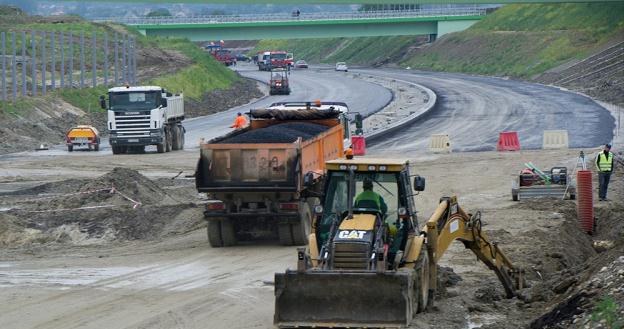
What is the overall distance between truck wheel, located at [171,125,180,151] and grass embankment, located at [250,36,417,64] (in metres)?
95.5

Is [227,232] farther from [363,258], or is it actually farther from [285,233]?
[363,258]

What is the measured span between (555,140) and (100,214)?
24.6 m

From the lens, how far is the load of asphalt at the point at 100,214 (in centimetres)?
2733

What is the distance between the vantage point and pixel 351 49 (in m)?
163

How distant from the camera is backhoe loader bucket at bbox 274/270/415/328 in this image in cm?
1521

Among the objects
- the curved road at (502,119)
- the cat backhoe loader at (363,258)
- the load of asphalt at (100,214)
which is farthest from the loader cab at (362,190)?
the curved road at (502,119)

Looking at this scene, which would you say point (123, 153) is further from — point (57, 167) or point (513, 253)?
point (513, 253)

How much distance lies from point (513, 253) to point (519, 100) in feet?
164

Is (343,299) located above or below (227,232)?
above

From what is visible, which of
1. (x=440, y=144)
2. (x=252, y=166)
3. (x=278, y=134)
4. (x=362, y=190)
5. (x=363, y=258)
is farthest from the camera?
(x=440, y=144)

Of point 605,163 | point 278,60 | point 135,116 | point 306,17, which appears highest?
point 306,17

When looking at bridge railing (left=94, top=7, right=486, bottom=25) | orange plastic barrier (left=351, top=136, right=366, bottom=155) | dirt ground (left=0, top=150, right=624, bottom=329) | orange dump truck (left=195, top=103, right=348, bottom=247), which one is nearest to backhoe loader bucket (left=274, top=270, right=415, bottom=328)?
dirt ground (left=0, top=150, right=624, bottom=329)

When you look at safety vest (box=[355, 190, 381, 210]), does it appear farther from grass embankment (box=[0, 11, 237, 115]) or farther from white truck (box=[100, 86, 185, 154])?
grass embankment (box=[0, 11, 237, 115])

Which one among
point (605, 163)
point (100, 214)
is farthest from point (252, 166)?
point (605, 163)
